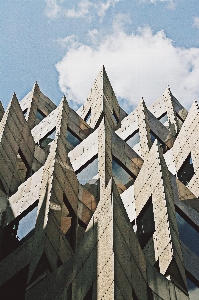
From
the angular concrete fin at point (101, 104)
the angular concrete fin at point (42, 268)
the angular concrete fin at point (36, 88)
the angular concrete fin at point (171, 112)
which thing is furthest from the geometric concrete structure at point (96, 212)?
the angular concrete fin at point (36, 88)

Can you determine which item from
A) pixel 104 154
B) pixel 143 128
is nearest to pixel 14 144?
pixel 104 154

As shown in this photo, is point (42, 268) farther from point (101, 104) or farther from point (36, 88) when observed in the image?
point (36, 88)

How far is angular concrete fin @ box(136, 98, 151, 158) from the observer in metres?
35.4

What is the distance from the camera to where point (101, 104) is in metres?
39.3

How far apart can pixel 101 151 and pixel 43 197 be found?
761 cm

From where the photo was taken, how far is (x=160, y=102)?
151ft

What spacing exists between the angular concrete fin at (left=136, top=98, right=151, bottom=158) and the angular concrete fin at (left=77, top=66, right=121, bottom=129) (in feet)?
8.76

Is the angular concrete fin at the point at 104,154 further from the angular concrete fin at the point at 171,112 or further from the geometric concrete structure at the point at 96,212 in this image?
the angular concrete fin at the point at 171,112

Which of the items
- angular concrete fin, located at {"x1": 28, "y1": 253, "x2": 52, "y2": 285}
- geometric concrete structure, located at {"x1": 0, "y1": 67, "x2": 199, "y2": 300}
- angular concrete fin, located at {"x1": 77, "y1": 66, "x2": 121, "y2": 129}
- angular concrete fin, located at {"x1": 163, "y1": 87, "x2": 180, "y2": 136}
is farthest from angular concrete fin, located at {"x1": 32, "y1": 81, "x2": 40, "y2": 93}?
angular concrete fin, located at {"x1": 28, "y1": 253, "x2": 52, "y2": 285}

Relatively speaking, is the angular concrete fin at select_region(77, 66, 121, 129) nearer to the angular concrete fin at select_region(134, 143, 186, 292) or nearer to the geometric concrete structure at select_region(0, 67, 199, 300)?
the geometric concrete structure at select_region(0, 67, 199, 300)

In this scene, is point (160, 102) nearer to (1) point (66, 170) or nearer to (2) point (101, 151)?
(2) point (101, 151)

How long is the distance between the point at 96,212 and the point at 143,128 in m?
20.0

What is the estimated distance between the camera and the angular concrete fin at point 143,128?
35.4 metres

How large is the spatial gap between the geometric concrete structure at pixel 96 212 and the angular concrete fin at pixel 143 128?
12cm
